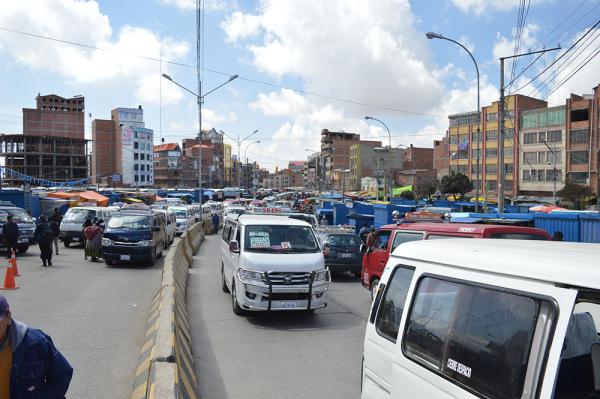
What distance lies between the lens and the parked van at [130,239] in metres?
19.7

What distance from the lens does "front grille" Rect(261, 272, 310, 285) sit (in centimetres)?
1055

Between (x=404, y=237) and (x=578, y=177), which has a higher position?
(x=578, y=177)

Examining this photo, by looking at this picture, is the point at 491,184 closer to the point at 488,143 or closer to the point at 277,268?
the point at 488,143

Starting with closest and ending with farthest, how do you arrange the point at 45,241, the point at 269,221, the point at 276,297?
the point at 276,297
the point at 269,221
the point at 45,241

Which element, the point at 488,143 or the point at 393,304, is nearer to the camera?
the point at 393,304

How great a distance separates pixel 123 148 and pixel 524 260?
130m

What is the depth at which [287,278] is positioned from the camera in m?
10.6

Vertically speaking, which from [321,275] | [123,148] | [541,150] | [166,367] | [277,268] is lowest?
[166,367]

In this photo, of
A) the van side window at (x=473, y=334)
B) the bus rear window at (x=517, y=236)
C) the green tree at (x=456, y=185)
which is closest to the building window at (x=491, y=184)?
the green tree at (x=456, y=185)

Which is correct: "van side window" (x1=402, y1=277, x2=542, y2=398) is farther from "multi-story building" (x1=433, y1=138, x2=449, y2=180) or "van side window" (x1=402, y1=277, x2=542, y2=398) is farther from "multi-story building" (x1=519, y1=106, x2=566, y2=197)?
"multi-story building" (x1=433, y1=138, x2=449, y2=180)

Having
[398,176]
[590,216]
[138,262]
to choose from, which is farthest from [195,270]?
[398,176]

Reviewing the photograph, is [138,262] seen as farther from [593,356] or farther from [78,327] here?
[593,356]

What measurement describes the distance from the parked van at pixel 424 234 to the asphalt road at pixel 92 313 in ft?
17.4

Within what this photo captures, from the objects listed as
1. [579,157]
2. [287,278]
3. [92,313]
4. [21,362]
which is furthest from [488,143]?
[21,362]
